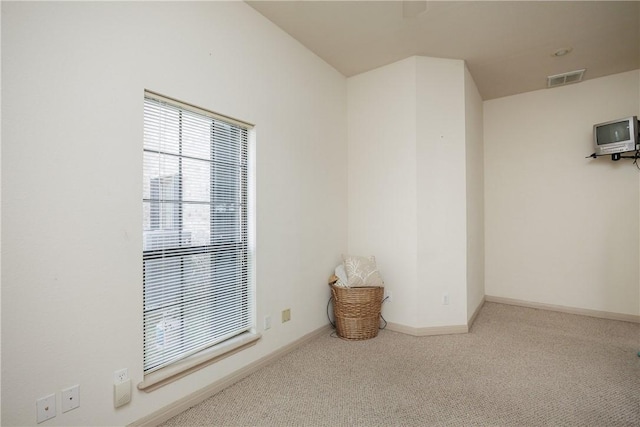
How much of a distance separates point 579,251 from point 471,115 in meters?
2.15

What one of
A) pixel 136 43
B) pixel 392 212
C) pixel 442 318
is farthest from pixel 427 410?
pixel 136 43

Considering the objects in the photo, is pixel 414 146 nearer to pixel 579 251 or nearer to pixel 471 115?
pixel 471 115

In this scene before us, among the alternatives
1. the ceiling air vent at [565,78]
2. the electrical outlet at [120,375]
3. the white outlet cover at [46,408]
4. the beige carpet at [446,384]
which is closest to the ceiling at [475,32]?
the ceiling air vent at [565,78]

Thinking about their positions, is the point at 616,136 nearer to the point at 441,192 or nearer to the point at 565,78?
the point at 565,78

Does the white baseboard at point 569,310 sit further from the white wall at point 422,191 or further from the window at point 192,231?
the window at point 192,231

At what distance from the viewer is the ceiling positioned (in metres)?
2.43

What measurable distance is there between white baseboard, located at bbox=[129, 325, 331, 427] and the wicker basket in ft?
1.43

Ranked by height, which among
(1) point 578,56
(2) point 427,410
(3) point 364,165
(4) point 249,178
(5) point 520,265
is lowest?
(2) point 427,410

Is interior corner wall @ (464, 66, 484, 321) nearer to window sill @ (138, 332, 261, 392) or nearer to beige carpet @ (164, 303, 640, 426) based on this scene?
beige carpet @ (164, 303, 640, 426)

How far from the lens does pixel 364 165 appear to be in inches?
139

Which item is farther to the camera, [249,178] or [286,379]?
[249,178]

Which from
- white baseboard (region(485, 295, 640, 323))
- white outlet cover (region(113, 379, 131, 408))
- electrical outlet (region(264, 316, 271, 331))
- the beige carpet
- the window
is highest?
the window

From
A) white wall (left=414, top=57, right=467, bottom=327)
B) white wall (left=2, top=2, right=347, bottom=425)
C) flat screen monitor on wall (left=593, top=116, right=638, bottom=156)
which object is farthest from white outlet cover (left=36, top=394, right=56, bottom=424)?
flat screen monitor on wall (left=593, top=116, right=638, bottom=156)

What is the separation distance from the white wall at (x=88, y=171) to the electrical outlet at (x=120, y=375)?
0.03m
